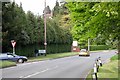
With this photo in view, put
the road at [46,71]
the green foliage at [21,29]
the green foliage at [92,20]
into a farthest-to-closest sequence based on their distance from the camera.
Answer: the green foliage at [21,29], the road at [46,71], the green foliage at [92,20]

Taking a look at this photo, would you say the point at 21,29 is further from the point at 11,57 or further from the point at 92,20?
the point at 92,20

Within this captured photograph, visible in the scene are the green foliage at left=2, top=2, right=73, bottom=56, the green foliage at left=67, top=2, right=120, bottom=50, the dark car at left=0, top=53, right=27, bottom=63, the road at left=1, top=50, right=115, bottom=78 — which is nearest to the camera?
the green foliage at left=67, top=2, right=120, bottom=50

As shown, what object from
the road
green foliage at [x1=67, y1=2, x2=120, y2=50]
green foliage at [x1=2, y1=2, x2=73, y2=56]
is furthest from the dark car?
green foliage at [x1=67, y1=2, x2=120, y2=50]

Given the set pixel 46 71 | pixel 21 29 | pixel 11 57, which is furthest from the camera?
pixel 21 29

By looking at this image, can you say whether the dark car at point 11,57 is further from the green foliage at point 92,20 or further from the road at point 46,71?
the green foliage at point 92,20

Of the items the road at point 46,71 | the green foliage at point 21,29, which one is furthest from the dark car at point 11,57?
the road at point 46,71

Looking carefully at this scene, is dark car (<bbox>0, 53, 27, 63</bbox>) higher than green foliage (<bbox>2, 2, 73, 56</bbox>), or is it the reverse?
green foliage (<bbox>2, 2, 73, 56</bbox>)

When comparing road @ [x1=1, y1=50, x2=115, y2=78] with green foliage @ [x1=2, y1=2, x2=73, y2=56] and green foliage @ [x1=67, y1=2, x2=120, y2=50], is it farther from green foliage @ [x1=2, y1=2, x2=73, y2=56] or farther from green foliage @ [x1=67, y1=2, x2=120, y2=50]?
green foliage @ [x1=2, y1=2, x2=73, y2=56]

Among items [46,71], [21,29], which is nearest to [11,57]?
[21,29]

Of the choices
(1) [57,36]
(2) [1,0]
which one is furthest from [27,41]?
(1) [57,36]

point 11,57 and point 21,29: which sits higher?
point 21,29

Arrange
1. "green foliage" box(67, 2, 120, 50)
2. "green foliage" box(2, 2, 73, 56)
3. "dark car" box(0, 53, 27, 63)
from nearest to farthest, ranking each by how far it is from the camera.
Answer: "green foliage" box(67, 2, 120, 50)
"dark car" box(0, 53, 27, 63)
"green foliage" box(2, 2, 73, 56)

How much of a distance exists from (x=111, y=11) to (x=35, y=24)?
147 ft

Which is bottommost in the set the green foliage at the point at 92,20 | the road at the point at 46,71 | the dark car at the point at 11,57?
the road at the point at 46,71
